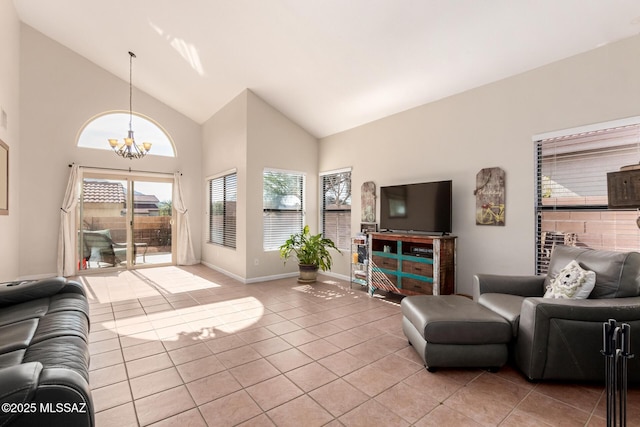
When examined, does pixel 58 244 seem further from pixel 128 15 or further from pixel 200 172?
pixel 128 15

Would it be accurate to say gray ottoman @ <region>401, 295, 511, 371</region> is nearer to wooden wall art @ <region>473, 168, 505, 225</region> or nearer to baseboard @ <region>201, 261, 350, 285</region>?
wooden wall art @ <region>473, 168, 505, 225</region>

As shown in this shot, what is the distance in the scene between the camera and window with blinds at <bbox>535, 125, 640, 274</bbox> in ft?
9.48

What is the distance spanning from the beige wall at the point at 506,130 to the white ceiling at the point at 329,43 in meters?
0.17

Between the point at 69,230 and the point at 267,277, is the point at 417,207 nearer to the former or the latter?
the point at 267,277

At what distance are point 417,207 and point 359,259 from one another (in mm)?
1368

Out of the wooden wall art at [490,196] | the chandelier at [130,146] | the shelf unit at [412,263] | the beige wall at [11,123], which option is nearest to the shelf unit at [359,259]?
the shelf unit at [412,263]

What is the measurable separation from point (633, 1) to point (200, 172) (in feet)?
24.2

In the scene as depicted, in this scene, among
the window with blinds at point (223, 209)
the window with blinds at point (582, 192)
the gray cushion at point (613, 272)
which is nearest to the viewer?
the gray cushion at point (613, 272)

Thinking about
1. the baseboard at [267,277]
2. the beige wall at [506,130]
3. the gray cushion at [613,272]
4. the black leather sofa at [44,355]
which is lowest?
the baseboard at [267,277]

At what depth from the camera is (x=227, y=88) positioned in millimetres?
5461

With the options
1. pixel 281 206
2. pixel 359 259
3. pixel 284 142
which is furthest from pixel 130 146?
pixel 359 259

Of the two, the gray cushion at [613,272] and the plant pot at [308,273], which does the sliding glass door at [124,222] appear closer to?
the plant pot at [308,273]

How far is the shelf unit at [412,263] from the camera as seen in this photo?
3.83 metres

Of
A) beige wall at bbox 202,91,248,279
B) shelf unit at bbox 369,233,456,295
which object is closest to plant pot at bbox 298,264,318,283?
beige wall at bbox 202,91,248,279
